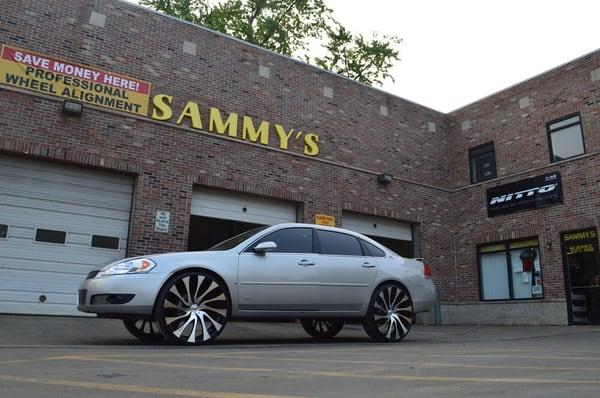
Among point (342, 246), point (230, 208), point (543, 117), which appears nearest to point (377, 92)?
point (543, 117)

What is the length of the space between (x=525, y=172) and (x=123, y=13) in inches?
455

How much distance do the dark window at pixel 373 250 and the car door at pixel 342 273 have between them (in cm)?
12

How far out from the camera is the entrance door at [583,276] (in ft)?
43.3

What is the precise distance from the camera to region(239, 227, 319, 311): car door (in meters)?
6.47

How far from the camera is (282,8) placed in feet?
81.2

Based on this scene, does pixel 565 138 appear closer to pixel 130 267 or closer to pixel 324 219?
pixel 324 219

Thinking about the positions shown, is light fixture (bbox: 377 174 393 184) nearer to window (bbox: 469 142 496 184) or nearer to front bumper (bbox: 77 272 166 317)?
window (bbox: 469 142 496 184)

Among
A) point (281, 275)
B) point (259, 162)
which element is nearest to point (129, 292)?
point (281, 275)

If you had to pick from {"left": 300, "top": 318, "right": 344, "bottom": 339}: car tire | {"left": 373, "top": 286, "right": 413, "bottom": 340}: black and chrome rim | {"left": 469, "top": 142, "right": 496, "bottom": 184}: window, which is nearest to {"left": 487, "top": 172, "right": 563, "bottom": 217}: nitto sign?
{"left": 469, "top": 142, "right": 496, "bottom": 184}: window

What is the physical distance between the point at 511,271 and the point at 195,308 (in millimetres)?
11762

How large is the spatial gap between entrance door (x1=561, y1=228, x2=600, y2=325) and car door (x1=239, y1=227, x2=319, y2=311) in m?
9.50

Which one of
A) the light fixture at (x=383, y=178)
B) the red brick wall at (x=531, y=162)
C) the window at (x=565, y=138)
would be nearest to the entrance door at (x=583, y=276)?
the red brick wall at (x=531, y=162)

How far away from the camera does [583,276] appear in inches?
530

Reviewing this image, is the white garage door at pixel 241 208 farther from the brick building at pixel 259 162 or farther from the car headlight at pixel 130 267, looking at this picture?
the car headlight at pixel 130 267
